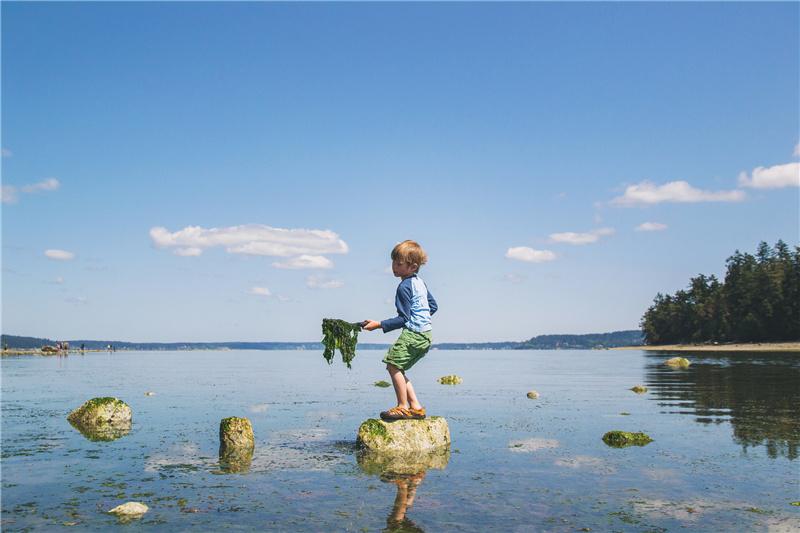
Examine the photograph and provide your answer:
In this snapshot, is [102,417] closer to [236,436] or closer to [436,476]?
[236,436]

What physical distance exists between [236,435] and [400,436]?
2.88 m

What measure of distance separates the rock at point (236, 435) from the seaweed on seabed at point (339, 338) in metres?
1.87

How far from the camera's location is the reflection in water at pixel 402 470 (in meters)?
5.49

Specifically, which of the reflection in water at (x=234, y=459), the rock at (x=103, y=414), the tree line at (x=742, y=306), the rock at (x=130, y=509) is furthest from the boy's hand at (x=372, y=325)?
the tree line at (x=742, y=306)

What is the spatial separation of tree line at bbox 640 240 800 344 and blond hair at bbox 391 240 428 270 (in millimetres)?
104245

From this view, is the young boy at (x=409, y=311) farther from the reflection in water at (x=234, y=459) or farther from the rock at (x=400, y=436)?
the reflection in water at (x=234, y=459)

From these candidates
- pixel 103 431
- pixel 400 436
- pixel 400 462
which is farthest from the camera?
pixel 103 431

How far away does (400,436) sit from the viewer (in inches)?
370

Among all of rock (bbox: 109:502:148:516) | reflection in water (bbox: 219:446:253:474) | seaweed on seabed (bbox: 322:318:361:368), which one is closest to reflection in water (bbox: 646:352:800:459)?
seaweed on seabed (bbox: 322:318:361:368)

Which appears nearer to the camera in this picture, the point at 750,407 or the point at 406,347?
the point at 406,347

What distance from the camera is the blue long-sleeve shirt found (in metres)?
9.18

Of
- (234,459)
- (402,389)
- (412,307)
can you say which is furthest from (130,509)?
(412,307)

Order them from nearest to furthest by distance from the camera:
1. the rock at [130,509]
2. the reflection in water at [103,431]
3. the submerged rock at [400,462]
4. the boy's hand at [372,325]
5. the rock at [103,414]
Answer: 1. the rock at [130,509]
2. the submerged rock at [400,462]
3. the boy's hand at [372,325]
4. the reflection in water at [103,431]
5. the rock at [103,414]

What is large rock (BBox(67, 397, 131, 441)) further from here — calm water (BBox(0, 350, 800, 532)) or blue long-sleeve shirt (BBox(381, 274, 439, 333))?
blue long-sleeve shirt (BBox(381, 274, 439, 333))
